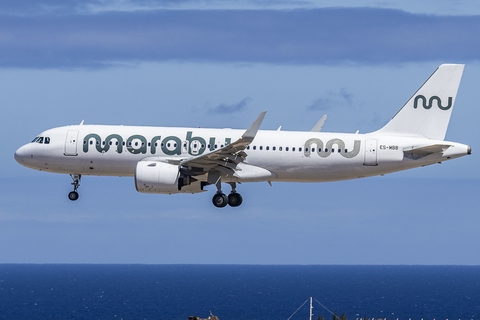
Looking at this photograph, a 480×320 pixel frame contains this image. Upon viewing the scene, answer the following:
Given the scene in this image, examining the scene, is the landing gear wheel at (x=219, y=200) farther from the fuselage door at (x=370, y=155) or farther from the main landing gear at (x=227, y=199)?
the fuselage door at (x=370, y=155)

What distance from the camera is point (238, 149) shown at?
43375mm

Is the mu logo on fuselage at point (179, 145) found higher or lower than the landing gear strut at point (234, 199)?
higher

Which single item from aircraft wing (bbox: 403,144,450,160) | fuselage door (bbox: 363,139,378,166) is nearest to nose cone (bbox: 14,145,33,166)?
fuselage door (bbox: 363,139,378,166)

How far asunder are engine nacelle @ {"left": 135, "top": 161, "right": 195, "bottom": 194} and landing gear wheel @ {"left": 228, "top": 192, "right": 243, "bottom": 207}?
4.74m

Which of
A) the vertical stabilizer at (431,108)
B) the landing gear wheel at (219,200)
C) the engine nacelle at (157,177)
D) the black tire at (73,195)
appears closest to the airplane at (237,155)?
the landing gear wheel at (219,200)

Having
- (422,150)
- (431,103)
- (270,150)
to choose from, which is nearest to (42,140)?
(270,150)

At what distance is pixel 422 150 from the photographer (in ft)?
149

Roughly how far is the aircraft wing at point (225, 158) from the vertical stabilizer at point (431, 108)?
10.8 meters

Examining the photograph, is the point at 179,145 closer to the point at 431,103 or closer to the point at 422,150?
the point at 422,150

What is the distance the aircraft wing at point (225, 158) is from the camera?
42.1 m

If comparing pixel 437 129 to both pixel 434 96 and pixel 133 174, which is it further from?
pixel 133 174

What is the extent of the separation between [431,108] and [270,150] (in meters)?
12.4

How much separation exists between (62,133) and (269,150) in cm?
1412

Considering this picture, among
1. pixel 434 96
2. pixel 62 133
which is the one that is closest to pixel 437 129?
pixel 434 96
